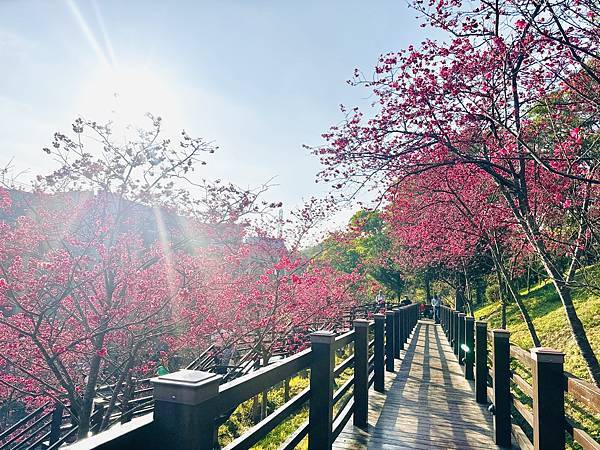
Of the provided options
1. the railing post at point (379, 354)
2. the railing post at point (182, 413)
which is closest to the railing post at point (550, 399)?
the railing post at point (182, 413)

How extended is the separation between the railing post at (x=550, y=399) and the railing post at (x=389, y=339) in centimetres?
464

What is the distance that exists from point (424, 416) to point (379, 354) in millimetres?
1029

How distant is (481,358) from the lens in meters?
5.15

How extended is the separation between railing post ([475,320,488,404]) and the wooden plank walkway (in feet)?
0.70

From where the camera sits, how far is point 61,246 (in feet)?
19.6

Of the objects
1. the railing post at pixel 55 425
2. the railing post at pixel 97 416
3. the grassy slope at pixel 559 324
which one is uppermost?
the grassy slope at pixel 559 324

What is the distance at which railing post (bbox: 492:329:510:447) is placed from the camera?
3842 millimetres

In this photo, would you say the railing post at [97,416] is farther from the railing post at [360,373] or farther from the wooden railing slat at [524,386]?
the wooden railing slat at [524,386]

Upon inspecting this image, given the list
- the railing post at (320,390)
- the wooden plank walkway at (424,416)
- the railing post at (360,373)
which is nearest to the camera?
the railing post at (320,390)

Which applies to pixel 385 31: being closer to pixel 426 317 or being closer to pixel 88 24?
pixel 88 24

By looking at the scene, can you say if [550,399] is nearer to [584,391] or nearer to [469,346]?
[584,391]

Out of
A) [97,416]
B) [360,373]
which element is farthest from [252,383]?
[97,416]

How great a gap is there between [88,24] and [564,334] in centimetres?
1022

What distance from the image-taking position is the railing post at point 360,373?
4336mm
